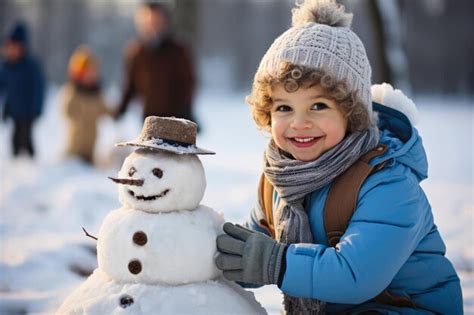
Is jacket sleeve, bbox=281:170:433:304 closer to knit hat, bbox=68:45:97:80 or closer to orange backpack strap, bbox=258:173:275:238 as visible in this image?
orange backpack strap, bbox=258:173:275:238

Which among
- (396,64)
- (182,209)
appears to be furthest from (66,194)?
(396,64)

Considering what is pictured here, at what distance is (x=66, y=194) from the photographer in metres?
6.28

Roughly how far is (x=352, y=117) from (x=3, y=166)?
7.37m

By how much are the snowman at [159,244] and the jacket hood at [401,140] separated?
65 centimetres

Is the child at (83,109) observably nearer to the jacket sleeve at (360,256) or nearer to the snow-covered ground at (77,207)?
the snow-covered ground at (77,207)

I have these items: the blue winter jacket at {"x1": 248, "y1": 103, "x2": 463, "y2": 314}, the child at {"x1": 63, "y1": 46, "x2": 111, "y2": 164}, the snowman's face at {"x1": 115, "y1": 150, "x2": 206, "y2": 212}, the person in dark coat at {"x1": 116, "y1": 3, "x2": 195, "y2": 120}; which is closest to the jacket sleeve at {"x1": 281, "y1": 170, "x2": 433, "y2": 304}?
the blue winter jacket at {"x1": 248, "y1": 103, "x2": 463, "y2": 314}

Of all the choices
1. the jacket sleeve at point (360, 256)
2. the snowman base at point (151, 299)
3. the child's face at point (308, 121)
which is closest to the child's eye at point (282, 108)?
the child's face at point (308, 121)

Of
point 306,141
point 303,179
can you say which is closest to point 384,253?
point 303,179

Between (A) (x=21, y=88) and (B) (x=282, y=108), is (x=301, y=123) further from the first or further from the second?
(A) (x=21, y=88)

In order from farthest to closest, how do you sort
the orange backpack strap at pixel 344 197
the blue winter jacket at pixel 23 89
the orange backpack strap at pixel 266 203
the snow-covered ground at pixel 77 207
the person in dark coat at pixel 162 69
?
1. the blue winter jacket at pixel 23 89
2. the person in dark coat at pixel 162 69
3. the snow-covered ground at pixel 77 207
4. the orange backpack strap at pixel 266 203
5. the orange backpack strap at pixel 344 197

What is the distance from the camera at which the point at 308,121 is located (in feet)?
7.39

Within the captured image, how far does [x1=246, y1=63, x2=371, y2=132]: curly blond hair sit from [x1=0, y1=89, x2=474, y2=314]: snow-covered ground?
3.81 ft

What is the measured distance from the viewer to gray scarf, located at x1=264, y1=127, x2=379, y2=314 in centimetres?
220

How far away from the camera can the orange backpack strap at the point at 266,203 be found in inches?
99.1
